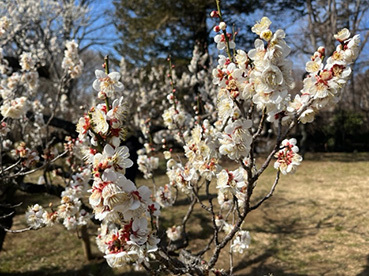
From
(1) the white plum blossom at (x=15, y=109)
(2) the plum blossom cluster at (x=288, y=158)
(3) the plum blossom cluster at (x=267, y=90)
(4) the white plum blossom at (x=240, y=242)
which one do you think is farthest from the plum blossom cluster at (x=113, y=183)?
(4) the white plum blossom at (x=240, y=242)

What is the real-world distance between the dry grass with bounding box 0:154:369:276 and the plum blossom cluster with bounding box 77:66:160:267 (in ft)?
9.34

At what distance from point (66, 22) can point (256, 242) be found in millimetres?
12953

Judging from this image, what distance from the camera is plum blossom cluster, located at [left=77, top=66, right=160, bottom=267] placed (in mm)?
1012

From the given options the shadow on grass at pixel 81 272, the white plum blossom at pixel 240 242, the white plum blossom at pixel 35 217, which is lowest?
the shadow on grass at pixel 81 272

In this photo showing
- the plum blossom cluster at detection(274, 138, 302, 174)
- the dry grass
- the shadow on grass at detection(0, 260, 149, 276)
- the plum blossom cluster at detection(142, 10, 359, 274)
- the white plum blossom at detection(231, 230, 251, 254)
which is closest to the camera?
the plum blossom cluster at detection(142, 10, 359, 274)

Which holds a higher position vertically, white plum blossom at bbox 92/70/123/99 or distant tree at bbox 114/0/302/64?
distant tree at bbox 114/0/302/64

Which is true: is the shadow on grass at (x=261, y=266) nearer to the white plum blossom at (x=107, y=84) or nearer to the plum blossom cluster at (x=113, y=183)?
the plum blossom cluster at (x=113, y=183)

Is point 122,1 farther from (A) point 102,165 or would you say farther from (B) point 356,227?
(A) point 102,165

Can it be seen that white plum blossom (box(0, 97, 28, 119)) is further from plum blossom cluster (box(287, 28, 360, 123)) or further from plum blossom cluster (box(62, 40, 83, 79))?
plum blossom cluster (box(287, 28, 360, 123))

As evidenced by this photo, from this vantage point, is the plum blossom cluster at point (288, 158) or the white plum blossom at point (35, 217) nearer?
the plum blossom cluster at point (288, 158)

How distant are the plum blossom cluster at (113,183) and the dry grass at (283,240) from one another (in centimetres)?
285

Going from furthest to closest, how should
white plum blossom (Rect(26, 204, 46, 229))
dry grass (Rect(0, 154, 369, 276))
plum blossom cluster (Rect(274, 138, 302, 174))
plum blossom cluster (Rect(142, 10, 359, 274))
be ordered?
1. dry grass (Rect(0, 154, 369, 276))
2. white plum blossom (Rect(26, 204, 46, 229))
3. plum blossom cluster (Rect(274, 138, 302, 174))
4. plum blossom cluster (Rect(142, 10, 359, 274))

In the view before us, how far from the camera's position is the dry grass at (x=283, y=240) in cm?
358

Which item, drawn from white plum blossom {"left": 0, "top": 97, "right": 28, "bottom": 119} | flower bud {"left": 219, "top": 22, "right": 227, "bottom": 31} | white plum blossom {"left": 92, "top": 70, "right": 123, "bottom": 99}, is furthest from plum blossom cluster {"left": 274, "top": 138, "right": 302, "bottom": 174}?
white plum blossom {"left": 0, "top": 97, "right": 28, "bottom": 119}
